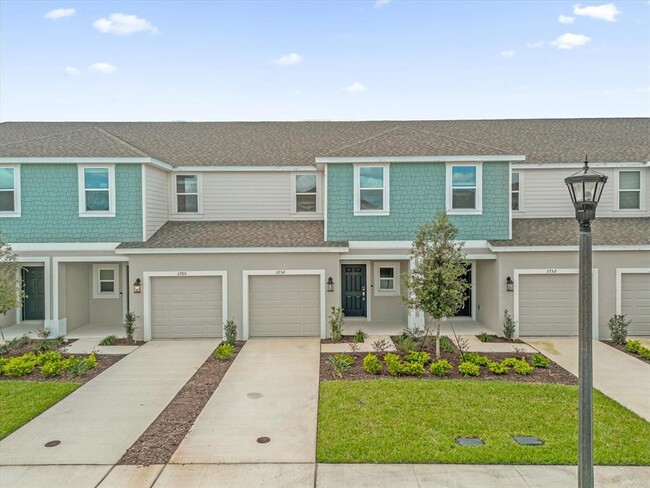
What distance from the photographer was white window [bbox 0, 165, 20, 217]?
13055mm

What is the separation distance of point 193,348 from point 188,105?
2013cm

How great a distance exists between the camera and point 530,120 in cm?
1888

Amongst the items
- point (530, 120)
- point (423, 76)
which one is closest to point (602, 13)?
point (530, 120)

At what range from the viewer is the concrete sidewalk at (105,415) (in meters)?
5.97

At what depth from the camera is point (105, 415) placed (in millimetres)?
7344

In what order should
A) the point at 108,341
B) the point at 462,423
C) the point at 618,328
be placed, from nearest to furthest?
the point at 462,423, the point at 618,328, the point at 108,341

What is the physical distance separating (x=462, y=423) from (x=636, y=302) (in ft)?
31.2

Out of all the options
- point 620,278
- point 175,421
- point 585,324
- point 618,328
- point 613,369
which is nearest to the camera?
point 585,324

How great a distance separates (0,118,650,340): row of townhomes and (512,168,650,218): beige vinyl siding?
0.10m

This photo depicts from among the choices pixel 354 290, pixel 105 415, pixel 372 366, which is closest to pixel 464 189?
pixel 354 290

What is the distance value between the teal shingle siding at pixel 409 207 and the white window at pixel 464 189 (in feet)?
0.61

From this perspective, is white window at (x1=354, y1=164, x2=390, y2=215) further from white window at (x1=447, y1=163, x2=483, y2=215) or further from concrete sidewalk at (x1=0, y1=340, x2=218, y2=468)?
concrete sidewalk at (x1=0, y1=340, x2=218, y2=468)

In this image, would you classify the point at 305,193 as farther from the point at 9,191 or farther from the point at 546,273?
the point at 9,191

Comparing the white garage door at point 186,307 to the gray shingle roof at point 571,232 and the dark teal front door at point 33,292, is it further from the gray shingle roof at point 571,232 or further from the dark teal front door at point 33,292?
the gray shingle roof at point 571,232
